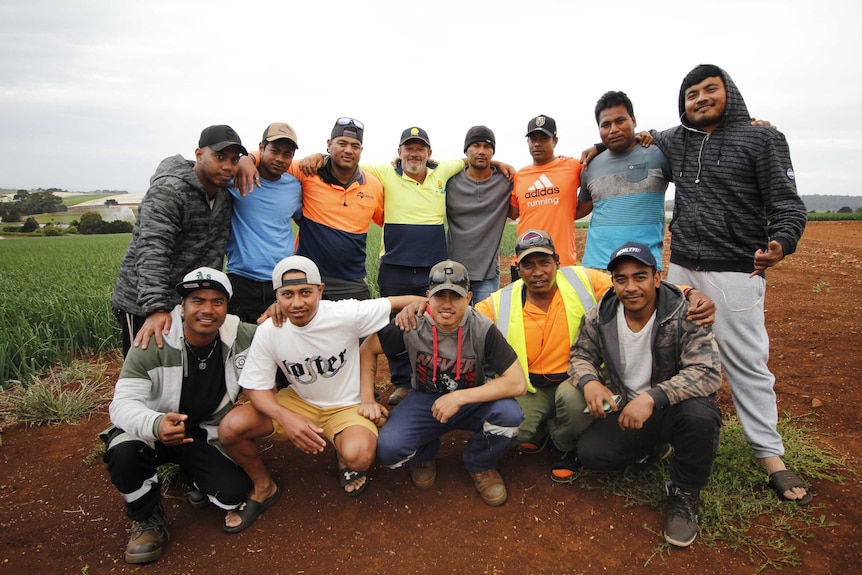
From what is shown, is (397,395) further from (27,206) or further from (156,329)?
(27,206)

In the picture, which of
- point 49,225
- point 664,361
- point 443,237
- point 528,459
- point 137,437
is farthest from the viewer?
point 49,225

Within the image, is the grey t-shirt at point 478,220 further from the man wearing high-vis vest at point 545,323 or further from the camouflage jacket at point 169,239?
the camouflage jacket at point 169,239

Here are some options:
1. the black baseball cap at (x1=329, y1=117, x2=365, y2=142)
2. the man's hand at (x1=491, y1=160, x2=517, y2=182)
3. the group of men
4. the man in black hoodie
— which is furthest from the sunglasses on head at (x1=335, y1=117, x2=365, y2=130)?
the man in black hoodie

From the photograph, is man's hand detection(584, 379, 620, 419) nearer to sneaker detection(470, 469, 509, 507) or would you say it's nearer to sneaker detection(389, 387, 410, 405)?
sneaker detection(470, 469, 509, 507)

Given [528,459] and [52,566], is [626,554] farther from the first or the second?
[52,566]

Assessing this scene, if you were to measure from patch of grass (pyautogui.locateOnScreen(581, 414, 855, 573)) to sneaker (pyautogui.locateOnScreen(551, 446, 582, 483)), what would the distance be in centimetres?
8

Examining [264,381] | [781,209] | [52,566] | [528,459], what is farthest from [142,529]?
[781,209]

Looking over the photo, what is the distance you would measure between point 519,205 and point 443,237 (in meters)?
0.76

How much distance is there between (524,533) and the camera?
2.65m

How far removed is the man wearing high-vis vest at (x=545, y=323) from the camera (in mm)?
3162

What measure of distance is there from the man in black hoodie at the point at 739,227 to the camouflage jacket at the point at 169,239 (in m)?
3.29

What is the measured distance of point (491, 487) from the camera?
296 cm

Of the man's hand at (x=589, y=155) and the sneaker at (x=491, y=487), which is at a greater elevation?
the man's hand at (x=589, y=155)

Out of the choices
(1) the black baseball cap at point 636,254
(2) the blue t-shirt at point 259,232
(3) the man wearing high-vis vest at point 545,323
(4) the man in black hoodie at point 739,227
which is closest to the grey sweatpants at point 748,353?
(4) the man in black hoodie at point 739,227
